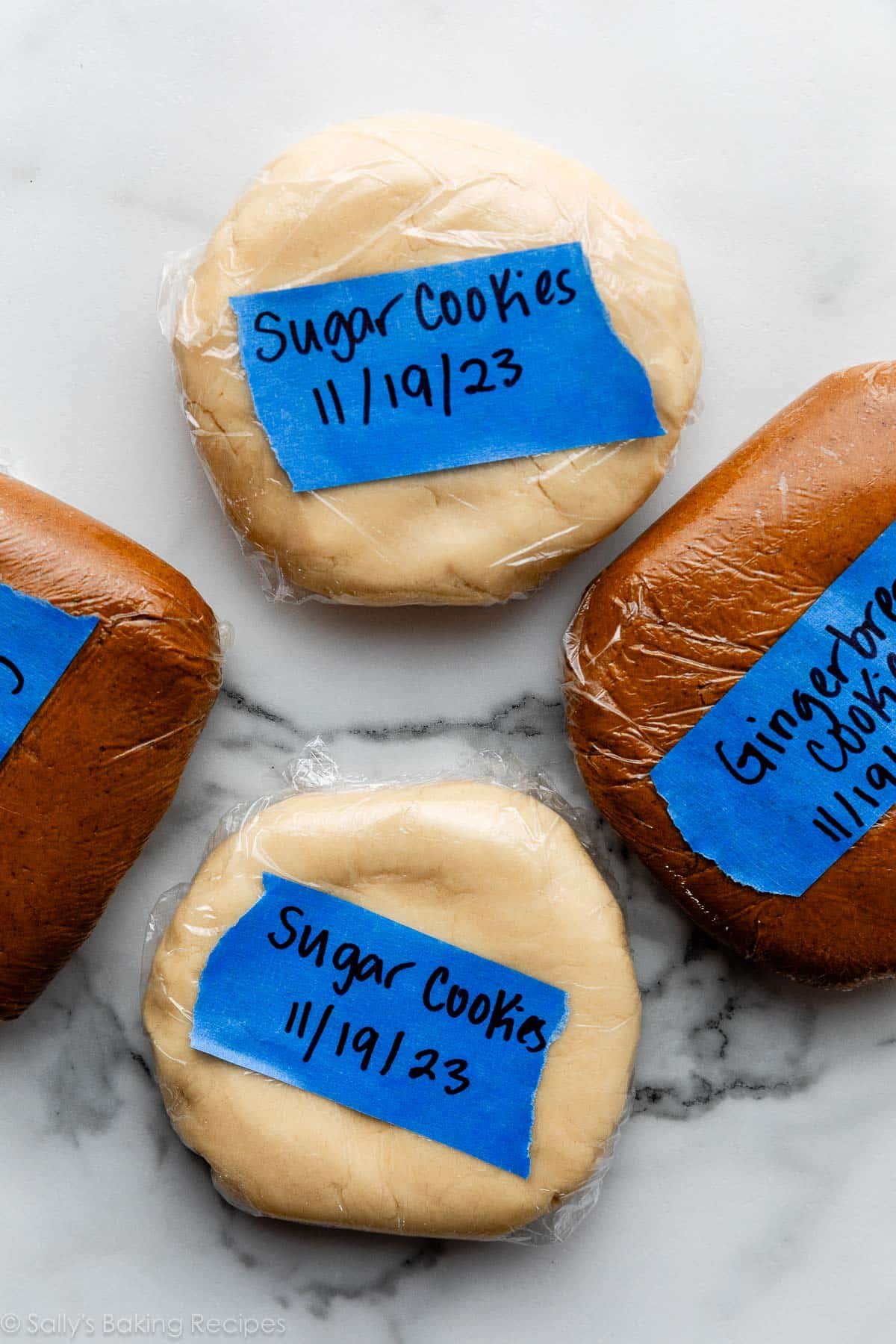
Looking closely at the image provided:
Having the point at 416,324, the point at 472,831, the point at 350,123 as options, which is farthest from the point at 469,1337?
the point at 350,123

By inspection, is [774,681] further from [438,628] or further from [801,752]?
[438,628]

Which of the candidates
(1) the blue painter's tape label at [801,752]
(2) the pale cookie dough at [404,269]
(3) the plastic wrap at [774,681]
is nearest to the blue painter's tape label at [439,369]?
(2) the pale cookie dough at [404,269]

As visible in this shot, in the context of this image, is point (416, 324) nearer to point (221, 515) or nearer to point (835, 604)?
point (221, 515)

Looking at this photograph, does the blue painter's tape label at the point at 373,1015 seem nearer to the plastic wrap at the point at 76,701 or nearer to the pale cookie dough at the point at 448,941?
the pale cookie dough at the point at 448,941

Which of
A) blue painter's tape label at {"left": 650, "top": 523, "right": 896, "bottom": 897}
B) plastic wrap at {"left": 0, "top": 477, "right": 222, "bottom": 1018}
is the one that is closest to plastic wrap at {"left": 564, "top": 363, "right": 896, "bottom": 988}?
blue painter's tape label at {"left": 650, "top": 523, "right": 896, "bottom": 897}

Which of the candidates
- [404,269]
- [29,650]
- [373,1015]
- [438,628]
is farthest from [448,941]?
[404,269]
